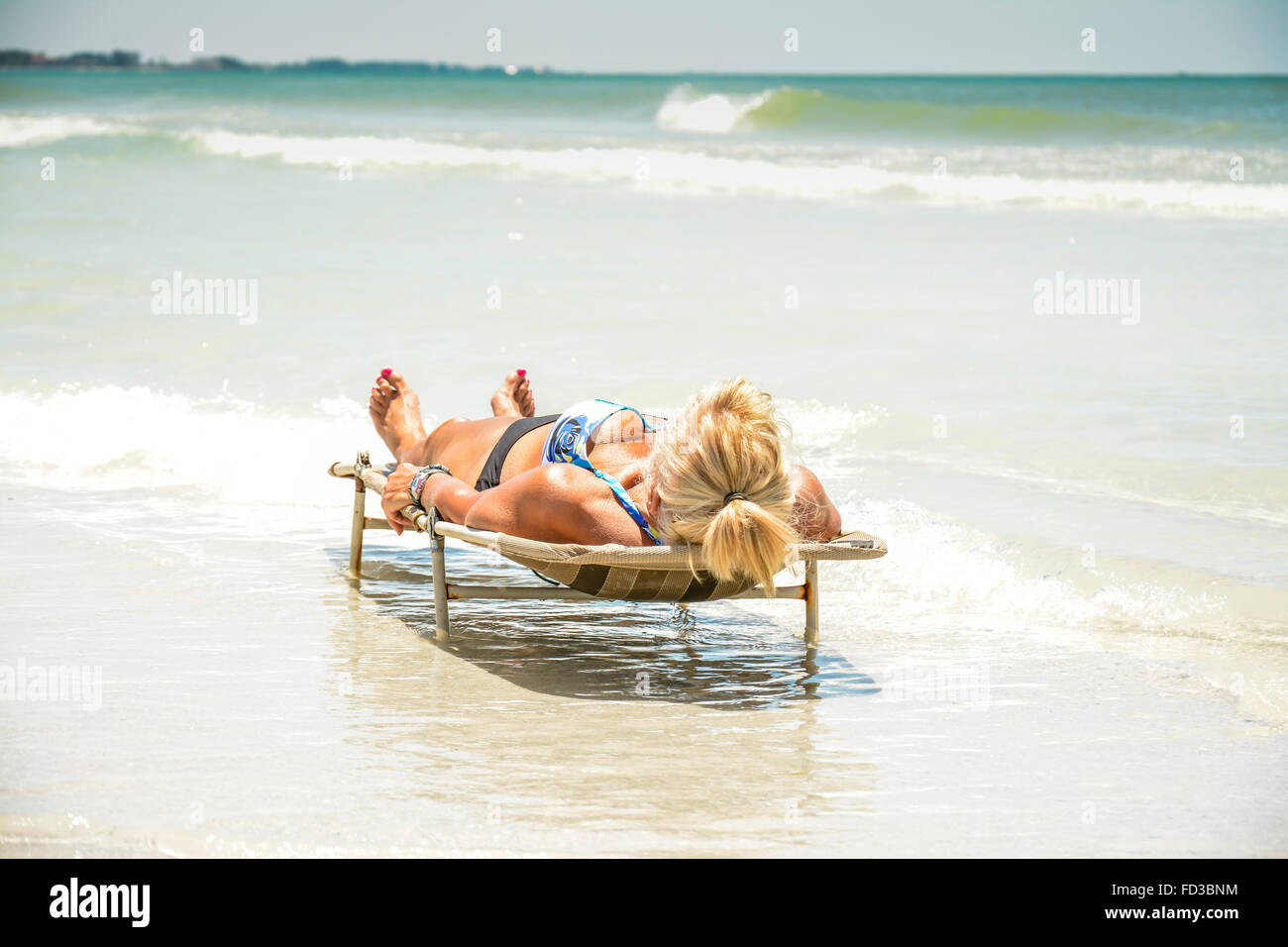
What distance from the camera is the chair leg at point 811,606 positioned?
4402 millimetres

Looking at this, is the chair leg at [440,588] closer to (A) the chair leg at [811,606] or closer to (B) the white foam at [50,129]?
(A) the chair leg at [811,606]

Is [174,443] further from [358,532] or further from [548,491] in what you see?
[548,491]

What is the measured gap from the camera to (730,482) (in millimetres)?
3857

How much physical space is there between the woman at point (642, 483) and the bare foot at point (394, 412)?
56 centimetres

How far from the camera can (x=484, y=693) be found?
4.04m

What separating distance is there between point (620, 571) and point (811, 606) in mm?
743

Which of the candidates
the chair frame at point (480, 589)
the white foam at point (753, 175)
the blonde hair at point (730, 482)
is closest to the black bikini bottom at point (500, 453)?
the chair frame at point (480, 589)

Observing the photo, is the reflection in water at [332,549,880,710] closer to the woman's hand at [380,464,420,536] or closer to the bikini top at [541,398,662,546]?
the woman's hand at [380,464,420,536]

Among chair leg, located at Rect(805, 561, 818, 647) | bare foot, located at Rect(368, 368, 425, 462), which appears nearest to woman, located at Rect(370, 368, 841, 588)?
chair leg, located at Rect(805, 561, 818, 647)

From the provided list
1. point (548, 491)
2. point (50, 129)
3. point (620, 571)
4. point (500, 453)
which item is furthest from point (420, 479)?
point (50, 129)

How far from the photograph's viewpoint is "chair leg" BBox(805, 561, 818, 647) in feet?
14.4

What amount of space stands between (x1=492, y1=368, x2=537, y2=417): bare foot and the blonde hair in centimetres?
185
